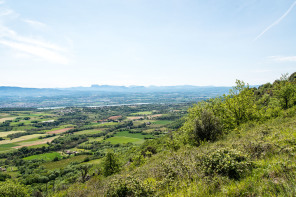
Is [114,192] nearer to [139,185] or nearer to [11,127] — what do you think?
[139,185]

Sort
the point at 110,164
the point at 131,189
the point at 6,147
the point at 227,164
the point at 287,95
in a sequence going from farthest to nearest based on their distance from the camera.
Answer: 1. the point at 6,147
2. the point at 110,164
3. the point at 287,95
4. the point at 131,189
5. the point at 227,164

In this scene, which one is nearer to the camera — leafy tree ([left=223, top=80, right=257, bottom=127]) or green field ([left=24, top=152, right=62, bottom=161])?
leafy tree ([left=223, top=80, right=257, bottom=127])

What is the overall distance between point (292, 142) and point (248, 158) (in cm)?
364

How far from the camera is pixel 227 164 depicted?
7098 mm

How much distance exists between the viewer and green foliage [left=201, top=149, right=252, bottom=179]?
6959 millimetres

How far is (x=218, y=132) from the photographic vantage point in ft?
68.9

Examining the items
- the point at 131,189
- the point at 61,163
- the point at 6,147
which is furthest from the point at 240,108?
the point at 6,147

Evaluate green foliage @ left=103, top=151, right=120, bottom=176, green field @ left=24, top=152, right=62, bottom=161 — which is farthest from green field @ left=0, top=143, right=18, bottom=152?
green foliage @ left=103, top=151, right=120, bottom=176

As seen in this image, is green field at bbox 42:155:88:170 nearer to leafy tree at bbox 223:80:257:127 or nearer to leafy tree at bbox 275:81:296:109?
leafy tree at bbox 223:80:257:127

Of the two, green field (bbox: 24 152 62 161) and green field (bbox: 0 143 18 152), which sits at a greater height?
green field (bbox: 0 143 18 152)

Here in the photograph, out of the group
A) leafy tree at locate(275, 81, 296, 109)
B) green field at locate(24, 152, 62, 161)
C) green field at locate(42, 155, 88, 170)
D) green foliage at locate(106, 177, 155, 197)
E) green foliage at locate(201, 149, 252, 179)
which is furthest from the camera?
green field at locate(24, 152, 62, 161)

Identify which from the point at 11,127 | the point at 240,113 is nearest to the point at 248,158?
the point at 240,113

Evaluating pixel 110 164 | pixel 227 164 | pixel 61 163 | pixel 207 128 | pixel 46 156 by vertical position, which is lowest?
pixel 46 156

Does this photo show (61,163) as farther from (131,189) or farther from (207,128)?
(131,189)
